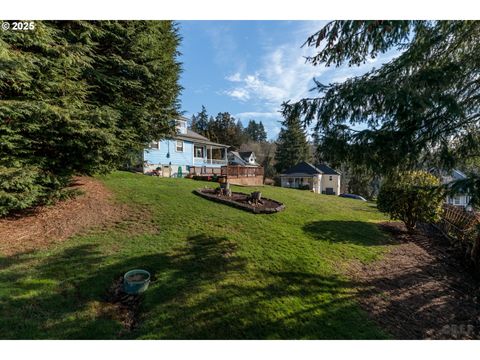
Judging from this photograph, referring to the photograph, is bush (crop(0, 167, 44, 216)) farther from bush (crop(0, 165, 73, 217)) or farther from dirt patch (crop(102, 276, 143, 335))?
dirt patch (crop(102, 276, 143, 335))

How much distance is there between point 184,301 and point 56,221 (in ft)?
15.7

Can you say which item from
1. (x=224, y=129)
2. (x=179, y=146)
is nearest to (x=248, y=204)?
(x=179, y=146)

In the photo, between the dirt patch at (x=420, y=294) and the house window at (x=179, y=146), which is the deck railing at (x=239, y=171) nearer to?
the house window at (x=179, y=146)

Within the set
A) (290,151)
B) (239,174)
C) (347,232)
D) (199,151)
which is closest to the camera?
(347,232)

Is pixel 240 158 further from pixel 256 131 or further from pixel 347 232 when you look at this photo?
pixel 256 131

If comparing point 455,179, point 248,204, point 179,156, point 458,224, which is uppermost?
point 179,156

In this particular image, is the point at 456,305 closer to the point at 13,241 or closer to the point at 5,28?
the point at 13,241

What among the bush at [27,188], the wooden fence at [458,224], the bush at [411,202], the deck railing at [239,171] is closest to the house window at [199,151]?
the deck railing at [239,171]

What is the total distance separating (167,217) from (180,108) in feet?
26.8

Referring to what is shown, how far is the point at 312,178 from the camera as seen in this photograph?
108 ft

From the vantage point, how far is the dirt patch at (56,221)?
5238 mm

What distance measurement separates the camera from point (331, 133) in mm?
4098

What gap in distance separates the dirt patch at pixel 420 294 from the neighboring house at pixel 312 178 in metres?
25.9

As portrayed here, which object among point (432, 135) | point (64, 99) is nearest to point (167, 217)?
point (64, 99)
